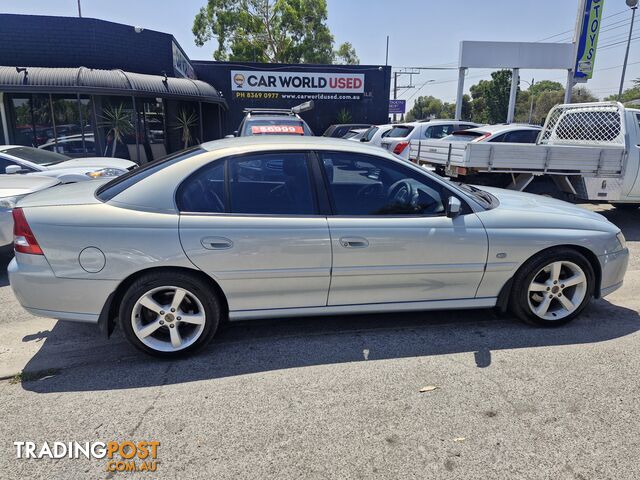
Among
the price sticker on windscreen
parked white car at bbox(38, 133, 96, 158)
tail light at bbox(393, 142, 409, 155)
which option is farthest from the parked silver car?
parked white car at bbox(38, 133, 96, 158)

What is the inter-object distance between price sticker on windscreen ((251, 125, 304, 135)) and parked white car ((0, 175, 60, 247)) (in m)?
4.71

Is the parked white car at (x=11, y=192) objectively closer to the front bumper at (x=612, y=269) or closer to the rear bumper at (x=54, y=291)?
the rear bumper at (x=54, y=291)

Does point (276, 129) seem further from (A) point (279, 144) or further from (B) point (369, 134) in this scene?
(A) point (279, 144)

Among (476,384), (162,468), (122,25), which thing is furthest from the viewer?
(122,25)

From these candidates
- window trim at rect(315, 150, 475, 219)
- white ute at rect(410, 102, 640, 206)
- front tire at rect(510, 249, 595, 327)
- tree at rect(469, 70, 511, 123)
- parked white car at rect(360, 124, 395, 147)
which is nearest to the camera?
window trim at rect(315, 150, 475, 219)

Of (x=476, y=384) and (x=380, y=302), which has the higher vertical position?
(x=380, y=302)

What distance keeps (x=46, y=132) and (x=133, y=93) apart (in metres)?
3.37

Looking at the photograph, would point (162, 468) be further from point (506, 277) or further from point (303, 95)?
point (303, 95)

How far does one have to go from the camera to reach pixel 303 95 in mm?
24922

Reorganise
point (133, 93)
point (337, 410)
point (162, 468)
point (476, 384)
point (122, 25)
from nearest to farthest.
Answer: point (162, 468) < point (337, 410) < point (476, 384) < point (133, 93) < point (122, 25)

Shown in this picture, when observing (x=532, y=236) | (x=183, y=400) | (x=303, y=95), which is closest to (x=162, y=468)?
(x=183, y=400)

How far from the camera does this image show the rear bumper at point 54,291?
3055 mm

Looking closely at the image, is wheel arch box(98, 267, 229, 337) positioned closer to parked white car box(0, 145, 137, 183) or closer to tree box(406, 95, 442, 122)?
parked white car box(0, 145, 137, 183)

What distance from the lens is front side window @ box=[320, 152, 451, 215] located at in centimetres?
348
